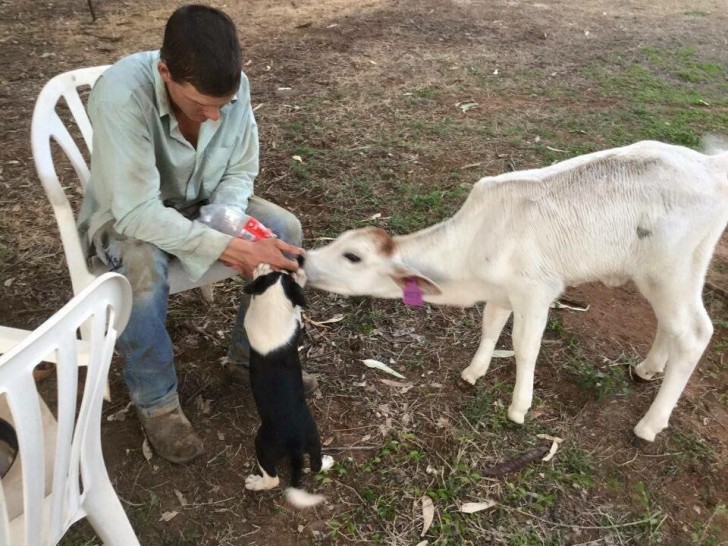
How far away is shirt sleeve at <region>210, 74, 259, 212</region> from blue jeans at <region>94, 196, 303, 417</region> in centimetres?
45

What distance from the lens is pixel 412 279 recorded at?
314cm

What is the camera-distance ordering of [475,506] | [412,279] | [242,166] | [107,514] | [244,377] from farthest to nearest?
[244,377], [242,166], [412,279], [475,506], [107,514]

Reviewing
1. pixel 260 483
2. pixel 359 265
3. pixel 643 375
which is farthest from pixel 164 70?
pixel 643 375

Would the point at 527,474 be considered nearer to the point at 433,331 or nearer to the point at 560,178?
the point at 433,331

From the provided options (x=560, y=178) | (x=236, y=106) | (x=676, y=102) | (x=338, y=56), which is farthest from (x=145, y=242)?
(x=676, y=102)

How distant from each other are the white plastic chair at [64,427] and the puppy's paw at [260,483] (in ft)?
2.63

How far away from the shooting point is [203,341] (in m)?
3.81

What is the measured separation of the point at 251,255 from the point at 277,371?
55 cm

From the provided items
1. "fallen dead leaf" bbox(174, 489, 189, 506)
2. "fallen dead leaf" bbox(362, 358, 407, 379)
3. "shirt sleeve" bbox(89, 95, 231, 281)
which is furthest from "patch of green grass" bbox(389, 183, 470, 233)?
"fallen dead leaf" bbox(174, 489, 189, 506)

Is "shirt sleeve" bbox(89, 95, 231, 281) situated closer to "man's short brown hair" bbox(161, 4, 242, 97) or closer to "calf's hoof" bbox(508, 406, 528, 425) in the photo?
"man's short brown hair" bbox(161, 4, 242, 97)

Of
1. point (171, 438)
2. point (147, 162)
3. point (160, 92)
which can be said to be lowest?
point (171, 438)

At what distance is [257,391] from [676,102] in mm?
6548

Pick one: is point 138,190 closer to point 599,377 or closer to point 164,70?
point 164,70

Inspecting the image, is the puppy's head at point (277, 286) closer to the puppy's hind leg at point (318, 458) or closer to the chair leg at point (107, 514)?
the puppy's hind leg at point (318, 458)
